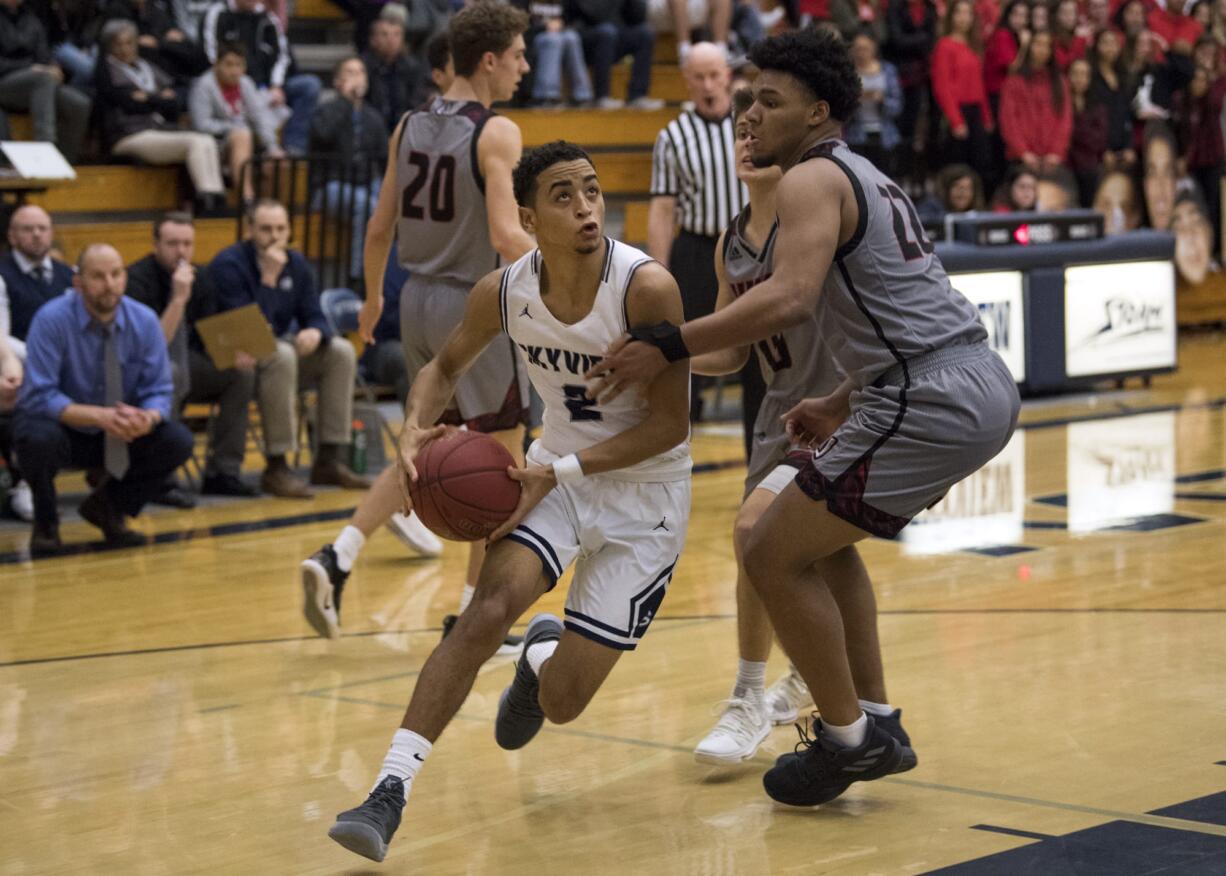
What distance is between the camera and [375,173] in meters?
12.4

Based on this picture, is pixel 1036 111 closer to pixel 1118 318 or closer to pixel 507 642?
pixel 1118 318

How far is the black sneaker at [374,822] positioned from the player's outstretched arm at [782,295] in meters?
0.92

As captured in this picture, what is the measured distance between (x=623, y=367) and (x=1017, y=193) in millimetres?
10471

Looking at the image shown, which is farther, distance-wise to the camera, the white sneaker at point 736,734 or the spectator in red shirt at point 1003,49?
the spectator in red shirt at point 1003,49

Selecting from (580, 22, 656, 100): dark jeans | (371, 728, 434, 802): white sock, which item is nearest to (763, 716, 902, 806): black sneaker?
(371, 728, 434, 802): white sock

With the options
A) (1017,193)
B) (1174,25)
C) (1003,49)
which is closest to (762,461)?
(1017,193)

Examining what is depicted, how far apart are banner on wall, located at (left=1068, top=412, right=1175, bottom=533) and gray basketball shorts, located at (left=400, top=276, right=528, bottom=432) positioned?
9.17 feet

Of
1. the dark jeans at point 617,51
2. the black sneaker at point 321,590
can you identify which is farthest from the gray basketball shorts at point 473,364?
the dark jeans at point 617,51

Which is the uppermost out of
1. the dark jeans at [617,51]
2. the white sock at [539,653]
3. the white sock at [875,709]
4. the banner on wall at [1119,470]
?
the dark jeans at [617,51]

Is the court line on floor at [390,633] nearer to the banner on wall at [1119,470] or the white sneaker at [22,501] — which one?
the banner on wall at [1119,470]

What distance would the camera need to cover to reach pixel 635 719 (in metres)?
4.91

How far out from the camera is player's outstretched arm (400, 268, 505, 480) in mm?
4289

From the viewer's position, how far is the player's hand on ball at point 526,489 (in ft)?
13.3

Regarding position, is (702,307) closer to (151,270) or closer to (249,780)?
(151,270)
